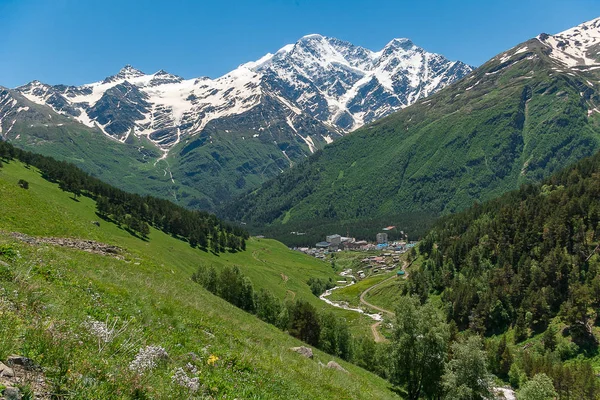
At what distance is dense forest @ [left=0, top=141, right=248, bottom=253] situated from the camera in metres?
130

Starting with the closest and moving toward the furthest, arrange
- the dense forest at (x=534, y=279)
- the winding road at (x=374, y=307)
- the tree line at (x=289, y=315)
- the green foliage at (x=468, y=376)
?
the green foliage at (x=468, y=376) → the tree line at (x=289, y=315) → the dense forest at (x=534, y=279) → the winding road at (x=374, y=307)

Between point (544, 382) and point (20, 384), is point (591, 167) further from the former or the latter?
point (20, 384)

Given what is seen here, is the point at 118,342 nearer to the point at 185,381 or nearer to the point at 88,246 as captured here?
the point at 185,381

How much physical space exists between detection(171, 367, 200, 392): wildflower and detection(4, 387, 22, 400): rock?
4.25 metres

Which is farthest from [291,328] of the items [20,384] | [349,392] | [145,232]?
[145,232]

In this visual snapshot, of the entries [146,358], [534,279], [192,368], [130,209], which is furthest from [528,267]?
[130,209]

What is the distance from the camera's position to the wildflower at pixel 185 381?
9336mm

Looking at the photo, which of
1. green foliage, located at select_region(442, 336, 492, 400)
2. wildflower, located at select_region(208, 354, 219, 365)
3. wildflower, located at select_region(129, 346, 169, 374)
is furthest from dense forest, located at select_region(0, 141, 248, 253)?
wildflower, located at select_region(129, 346, 169, 374)

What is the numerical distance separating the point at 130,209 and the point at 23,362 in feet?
511

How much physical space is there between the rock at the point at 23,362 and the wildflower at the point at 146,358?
2005 mm

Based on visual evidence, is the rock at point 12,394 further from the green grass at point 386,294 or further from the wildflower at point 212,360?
the green grass at point 386,294

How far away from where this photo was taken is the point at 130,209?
486 feet

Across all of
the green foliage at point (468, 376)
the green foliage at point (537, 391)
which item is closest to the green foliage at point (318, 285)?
the green foliage at point (537, 391)

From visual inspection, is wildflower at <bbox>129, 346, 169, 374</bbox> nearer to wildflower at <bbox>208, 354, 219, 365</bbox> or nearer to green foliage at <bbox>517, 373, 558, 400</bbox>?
wildflower at <bbox>208, 354, 219, 365</bbox>
